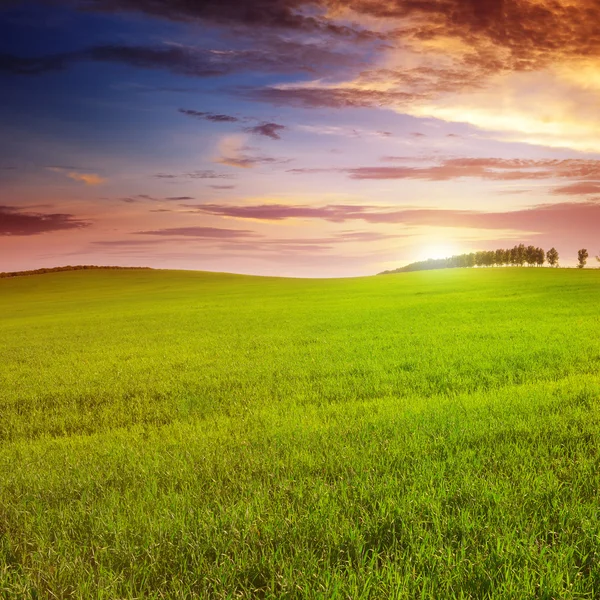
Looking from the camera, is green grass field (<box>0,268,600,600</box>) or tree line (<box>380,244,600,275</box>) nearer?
green grass field (<box>0,268,600,600</box>)

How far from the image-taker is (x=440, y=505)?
4023mm

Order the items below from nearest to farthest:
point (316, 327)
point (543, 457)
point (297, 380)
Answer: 1. point (543, 457)
2. point (297, 380)
3. point (316, 327)

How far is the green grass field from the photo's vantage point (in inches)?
129

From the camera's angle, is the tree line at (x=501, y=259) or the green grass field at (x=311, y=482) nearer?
the green grass field at (x=311, y=482)

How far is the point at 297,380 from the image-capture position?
35.0 ft

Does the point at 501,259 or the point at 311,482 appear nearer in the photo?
the point at 311,482

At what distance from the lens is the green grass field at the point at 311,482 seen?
10.8 ft

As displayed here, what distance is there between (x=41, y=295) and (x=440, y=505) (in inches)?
3433

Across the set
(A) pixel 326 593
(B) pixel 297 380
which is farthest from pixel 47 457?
(B) pixel 297 380

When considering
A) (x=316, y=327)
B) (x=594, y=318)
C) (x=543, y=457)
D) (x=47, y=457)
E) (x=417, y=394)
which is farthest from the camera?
(x=316, y=327)

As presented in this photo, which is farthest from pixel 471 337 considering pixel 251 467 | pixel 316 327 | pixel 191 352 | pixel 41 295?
pixel 41 295

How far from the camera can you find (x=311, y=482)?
4.62 meters

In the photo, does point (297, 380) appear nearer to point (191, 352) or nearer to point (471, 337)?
point (191, 352)

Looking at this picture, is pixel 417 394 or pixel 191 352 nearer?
pixel 417 394
